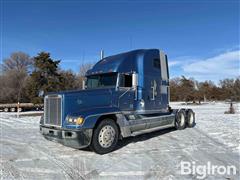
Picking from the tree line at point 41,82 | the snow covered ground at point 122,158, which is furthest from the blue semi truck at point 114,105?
the tree line at point 41,82

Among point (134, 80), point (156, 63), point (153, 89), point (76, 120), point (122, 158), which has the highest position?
point (156, 63)

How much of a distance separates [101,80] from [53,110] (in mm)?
2349

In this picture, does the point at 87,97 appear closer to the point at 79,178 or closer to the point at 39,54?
the point at 79,178

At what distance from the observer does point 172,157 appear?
22.4ft

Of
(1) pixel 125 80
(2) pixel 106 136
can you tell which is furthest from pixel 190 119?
(2) pixel 106 136

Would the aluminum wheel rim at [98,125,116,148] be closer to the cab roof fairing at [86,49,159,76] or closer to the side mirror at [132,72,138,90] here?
the side mirror at [132,72,138,90]

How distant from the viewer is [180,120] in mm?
12227

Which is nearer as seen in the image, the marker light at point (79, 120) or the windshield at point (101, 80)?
the marker light at point (79, 120)

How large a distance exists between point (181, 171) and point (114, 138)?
2679 mm

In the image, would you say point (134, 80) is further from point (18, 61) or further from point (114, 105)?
point (18, 61)

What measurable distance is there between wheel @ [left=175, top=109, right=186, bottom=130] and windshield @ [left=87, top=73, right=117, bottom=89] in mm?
4655

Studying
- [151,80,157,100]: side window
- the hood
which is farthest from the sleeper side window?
the hood

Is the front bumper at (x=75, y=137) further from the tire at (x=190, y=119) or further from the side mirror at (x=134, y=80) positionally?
the tire at (x=190, y=119)

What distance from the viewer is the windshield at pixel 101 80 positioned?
8.91m
